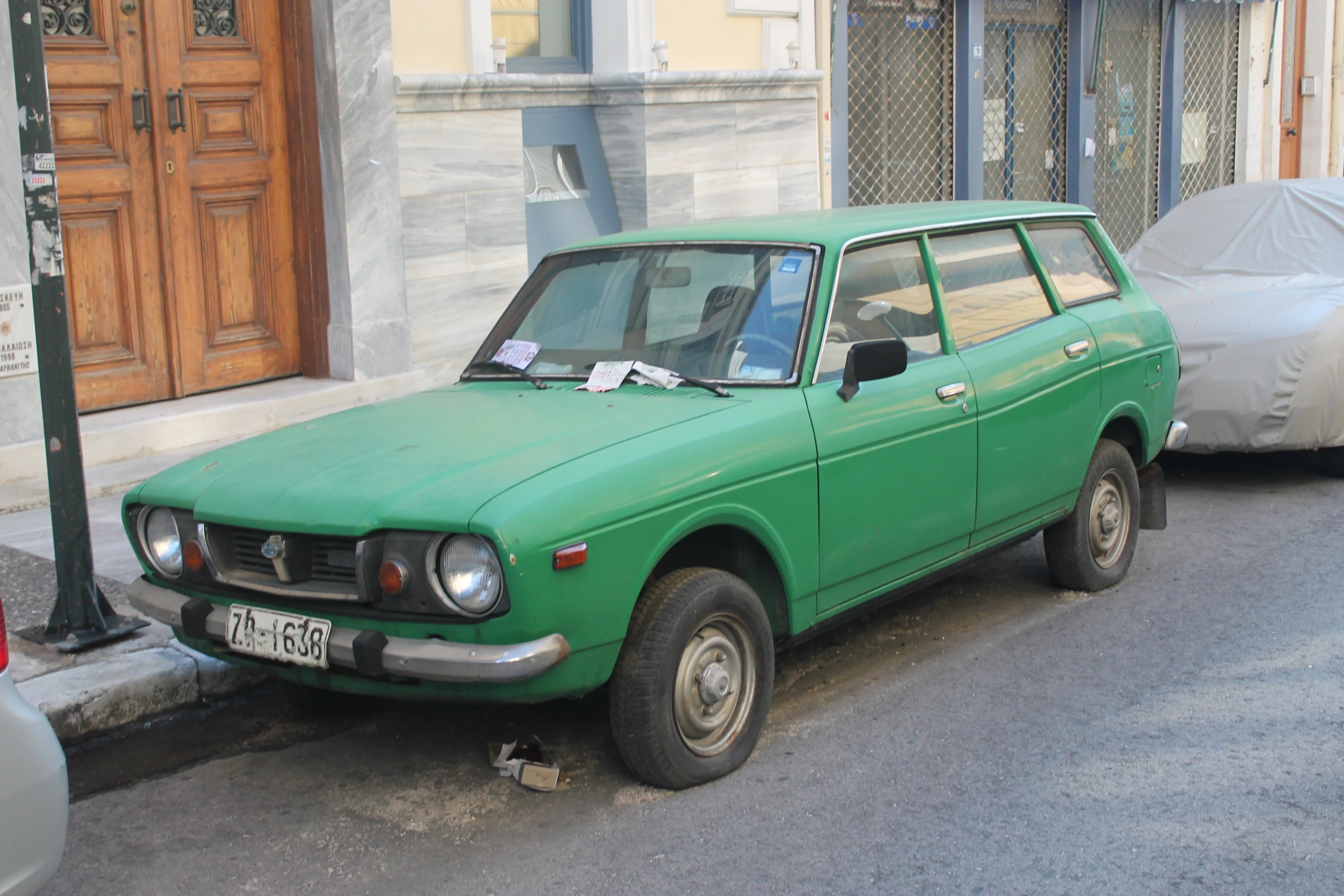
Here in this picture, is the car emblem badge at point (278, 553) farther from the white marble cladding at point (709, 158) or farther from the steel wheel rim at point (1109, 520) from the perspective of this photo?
the white marble cladding at point (709, 158)

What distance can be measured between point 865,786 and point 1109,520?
240 cm

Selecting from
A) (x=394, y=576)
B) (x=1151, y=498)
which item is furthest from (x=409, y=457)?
(x=1151, y=498)

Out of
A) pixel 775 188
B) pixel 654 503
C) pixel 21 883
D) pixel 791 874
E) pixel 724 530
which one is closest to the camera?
pixel 21 883

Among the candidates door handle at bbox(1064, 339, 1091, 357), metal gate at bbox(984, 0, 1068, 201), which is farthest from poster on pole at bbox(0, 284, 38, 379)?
metal gate at bbox(984, 0, 1068, 201)

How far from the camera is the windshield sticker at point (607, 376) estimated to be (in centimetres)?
484

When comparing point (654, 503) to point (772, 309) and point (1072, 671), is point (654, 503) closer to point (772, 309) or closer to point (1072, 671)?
point (772, 309)

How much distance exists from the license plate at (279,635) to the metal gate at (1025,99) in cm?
1229

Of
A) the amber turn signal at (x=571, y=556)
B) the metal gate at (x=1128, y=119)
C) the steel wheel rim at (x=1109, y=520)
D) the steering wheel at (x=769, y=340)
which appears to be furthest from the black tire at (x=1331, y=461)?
the metal gate at (x=1128, y=119)

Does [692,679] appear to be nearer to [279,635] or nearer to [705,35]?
[279,635]

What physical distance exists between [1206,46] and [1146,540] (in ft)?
43.1

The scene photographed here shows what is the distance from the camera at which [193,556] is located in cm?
428

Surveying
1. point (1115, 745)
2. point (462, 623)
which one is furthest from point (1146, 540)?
point (462, 623)

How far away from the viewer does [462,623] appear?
3.79 metres

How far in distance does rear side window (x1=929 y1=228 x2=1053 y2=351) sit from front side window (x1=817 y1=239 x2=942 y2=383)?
0.12 m
